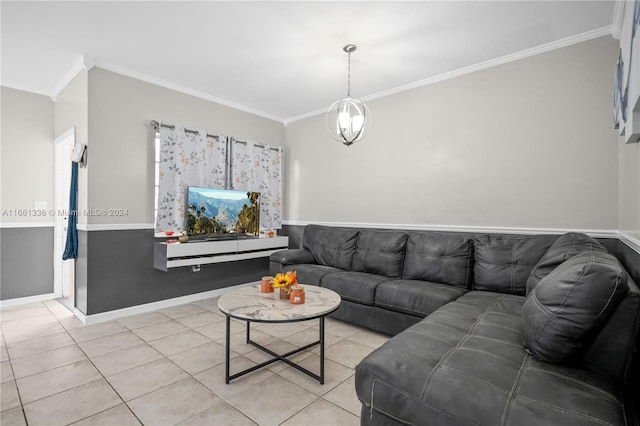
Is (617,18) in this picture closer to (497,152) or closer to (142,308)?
(497,152)

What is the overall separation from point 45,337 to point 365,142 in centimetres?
401

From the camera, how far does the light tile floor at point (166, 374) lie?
180 centimetres

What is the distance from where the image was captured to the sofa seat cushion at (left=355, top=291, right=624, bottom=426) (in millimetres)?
1068

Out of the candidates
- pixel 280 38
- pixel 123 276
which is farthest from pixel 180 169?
pixel 280 38

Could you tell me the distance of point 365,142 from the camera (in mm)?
4195

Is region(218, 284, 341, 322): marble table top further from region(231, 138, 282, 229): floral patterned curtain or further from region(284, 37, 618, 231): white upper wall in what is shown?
region(231, 138, 282, 229): floral patterned curtain

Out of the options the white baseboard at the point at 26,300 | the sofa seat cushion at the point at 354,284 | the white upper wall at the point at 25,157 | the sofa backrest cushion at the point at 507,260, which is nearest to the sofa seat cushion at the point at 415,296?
the sofa seat cushion at the point at 354,284

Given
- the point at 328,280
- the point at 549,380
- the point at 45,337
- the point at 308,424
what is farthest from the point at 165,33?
the point at 549,380

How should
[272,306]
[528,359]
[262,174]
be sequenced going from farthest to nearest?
[262,174] < [272,306] < [528,359]

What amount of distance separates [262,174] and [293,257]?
1.53m

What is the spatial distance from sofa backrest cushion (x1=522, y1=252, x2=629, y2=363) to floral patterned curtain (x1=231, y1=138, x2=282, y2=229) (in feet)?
12.6

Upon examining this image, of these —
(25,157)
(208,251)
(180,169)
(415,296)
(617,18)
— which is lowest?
(415,296)

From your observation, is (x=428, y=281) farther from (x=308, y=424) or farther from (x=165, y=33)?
(x=165, y=33)

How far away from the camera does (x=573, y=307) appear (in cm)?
125
